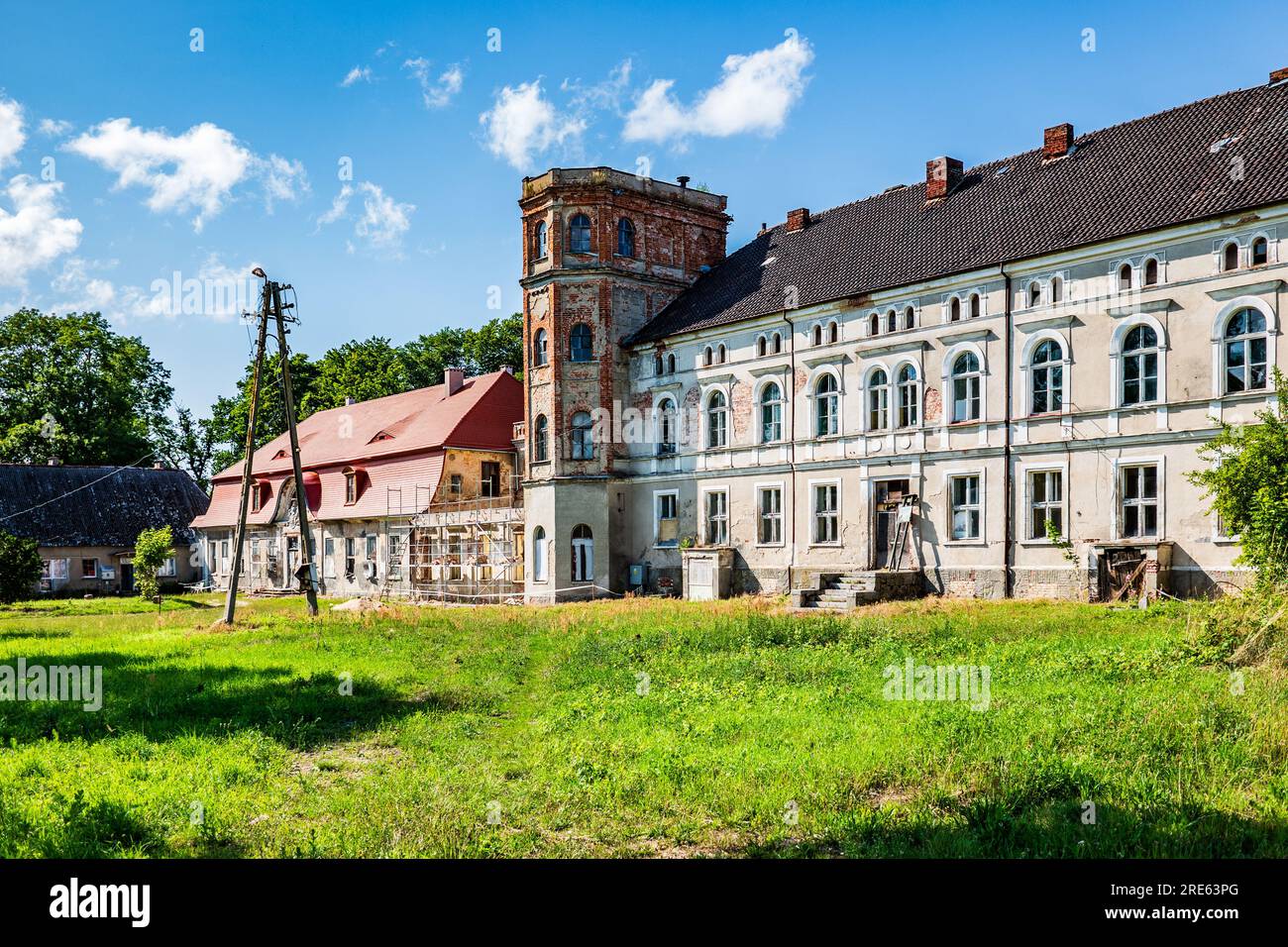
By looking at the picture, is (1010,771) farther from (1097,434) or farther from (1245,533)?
(1097,434)

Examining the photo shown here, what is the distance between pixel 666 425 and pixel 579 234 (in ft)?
24.0

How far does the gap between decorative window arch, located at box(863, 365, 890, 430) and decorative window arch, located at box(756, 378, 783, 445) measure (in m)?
3.16

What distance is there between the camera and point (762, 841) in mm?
7762

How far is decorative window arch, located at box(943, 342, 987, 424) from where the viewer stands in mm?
27047

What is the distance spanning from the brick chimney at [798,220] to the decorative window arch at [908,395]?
28.8 feet

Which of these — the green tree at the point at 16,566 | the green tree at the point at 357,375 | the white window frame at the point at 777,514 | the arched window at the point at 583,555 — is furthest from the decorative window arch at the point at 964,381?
the green tree at the point at 357,375

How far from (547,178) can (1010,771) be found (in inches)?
1217

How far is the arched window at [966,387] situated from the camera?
27219mm

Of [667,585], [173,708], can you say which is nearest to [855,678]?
[173,708]

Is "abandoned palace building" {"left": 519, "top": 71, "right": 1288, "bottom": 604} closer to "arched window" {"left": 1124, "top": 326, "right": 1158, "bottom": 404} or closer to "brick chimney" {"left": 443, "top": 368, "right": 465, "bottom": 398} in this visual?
"arched window" {"left": 1124, "top": 326, "right": 1158, "bottom": 404}

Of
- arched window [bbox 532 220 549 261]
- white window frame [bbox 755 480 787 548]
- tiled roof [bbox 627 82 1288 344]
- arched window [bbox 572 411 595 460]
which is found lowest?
white window frame [bbox 755 480 787 548]

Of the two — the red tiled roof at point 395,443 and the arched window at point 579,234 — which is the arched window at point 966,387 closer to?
the arched window at point 579,234

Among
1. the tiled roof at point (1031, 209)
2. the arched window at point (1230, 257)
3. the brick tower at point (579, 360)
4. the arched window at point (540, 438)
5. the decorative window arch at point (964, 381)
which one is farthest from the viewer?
the arched window at point (540, 438)
